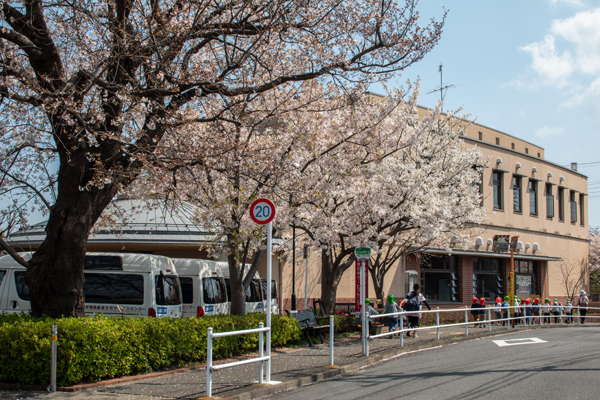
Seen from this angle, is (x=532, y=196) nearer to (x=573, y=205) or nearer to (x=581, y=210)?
(x=573, y=205)

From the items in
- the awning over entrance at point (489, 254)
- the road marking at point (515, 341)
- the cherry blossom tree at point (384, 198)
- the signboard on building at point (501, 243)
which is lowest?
the road marking at point (515, 341)

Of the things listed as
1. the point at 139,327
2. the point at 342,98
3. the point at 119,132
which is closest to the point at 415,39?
the point at 342,98

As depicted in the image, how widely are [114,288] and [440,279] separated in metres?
21.7

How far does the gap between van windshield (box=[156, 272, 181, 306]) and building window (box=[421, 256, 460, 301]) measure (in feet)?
60.7

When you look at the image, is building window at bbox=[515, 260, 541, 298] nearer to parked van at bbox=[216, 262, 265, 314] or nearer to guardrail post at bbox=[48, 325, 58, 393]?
parked van at bbox=[216, 262, 265, 314]

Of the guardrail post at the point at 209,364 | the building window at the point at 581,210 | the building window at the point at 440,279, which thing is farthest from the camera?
the building window at the point at 581,210

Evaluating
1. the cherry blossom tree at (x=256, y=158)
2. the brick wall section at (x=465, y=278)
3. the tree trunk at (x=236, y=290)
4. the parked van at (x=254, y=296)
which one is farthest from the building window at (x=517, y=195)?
the tree trunk at (x=236, y=290)

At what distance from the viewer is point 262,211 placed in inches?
379

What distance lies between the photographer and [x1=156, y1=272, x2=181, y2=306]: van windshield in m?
14.8

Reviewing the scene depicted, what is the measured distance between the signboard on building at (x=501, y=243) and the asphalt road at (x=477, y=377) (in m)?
17.8

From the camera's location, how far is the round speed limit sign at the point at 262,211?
31.2 ft

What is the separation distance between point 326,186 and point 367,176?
1331 millimetres

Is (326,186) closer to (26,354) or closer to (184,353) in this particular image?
(184,353)

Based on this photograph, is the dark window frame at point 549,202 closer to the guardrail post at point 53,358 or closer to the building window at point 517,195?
the building window at point 517,195
